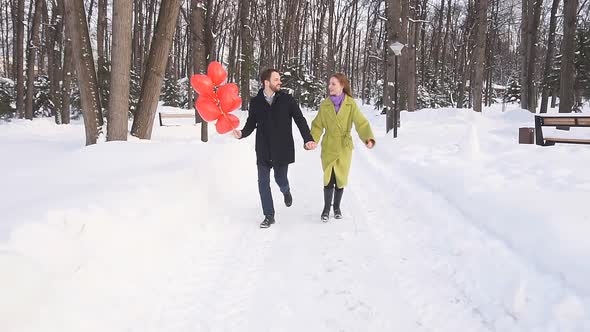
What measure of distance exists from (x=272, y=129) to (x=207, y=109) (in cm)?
95

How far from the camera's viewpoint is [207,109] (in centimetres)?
476

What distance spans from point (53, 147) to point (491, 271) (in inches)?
338

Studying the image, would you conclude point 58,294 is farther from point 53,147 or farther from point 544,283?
point 53,147

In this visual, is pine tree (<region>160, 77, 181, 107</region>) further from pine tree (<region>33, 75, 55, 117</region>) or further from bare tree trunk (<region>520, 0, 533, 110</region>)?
bare tree trunk (<region>520, 0, 533, 110</region>)

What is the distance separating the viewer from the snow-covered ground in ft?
8.06

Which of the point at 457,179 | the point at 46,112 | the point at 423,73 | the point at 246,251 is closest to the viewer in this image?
the point at 246,251

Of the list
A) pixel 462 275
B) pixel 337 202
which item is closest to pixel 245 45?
pixel 337 202

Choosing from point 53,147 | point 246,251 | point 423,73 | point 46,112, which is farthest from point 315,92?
point 246,251

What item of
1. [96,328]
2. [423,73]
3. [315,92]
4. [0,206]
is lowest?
[96,328]

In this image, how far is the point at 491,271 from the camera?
304cm

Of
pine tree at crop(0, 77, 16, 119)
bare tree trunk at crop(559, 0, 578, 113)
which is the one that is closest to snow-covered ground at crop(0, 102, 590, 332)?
bare tree trunk at crop(559, 0, 578, 113)

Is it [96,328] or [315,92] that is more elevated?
[315,92]

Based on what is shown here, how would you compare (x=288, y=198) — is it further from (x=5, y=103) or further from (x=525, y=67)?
(x=5, y=103)

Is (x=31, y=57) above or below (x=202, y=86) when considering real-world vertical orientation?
above
